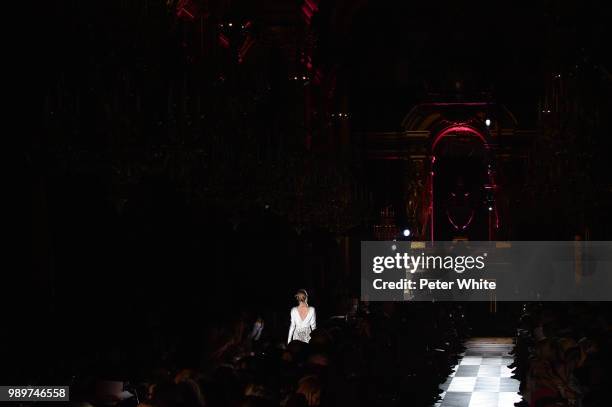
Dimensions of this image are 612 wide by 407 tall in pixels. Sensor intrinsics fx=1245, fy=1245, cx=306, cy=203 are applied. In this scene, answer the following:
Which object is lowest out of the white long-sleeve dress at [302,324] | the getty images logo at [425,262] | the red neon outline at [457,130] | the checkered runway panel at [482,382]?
the checkered runway panel at [482,382]

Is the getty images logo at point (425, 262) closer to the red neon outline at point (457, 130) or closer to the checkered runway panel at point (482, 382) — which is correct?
the red neon outline at point (457, 130)

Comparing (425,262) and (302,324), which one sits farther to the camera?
(425,262)

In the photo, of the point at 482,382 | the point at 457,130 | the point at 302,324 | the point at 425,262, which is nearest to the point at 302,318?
the point at 302,324

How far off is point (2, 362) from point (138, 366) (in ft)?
4.02

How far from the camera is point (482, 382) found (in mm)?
20844

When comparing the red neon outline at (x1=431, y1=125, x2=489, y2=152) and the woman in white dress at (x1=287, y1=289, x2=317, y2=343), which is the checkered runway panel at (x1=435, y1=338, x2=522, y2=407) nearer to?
the woman in white dress at (x1=287, y1=289, x2=317, y2=343)

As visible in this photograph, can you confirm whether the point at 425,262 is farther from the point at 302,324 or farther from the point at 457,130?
the point at 302,324

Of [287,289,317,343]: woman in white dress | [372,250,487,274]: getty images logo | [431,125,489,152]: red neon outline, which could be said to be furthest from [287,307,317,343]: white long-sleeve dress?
[431,125,489,152]: red neon outline

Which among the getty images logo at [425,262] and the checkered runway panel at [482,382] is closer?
the checkered runway panel at [482,382]

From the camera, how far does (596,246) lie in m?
27.4

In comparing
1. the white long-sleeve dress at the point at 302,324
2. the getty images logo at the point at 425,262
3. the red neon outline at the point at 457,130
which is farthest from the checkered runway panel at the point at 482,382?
the red neon outline at the point at 457,130

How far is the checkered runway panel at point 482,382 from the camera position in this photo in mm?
17750

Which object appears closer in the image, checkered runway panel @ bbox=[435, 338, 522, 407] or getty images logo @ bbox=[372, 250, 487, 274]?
checkered runway panel @ bbox=[435, 338, 522, 407]

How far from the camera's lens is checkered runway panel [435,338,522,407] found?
17.8m
